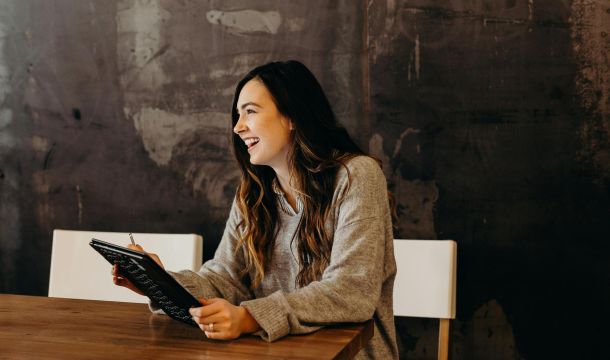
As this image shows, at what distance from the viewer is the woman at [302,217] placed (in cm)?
155

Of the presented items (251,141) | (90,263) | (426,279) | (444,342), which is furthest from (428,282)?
(90,263)

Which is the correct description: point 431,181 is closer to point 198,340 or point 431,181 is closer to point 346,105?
point 346,105

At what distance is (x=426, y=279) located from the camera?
7.08 ft

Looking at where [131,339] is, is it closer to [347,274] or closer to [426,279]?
[347,274]

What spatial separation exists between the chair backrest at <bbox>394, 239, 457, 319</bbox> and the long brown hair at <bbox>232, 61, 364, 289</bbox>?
0.52 m

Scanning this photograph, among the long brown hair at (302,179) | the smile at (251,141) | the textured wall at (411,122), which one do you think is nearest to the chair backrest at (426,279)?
the textured wall at (411,122)

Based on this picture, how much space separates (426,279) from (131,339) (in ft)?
3.60

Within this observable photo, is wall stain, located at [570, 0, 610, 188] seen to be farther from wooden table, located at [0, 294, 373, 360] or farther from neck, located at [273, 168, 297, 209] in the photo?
wooden table, located at [0, 294, 373, 360]

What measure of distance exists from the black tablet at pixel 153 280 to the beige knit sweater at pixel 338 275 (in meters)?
0.12

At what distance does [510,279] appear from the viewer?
8.21 feet

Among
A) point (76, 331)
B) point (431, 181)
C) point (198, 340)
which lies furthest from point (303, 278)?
point (431, 181)

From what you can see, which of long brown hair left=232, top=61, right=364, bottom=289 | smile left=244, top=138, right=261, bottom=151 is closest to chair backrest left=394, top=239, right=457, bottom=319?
long brown hair left=232, top=61, right=364, bottom=289

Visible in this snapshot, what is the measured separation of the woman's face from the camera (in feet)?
5.95

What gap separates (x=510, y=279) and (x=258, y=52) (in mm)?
1362
